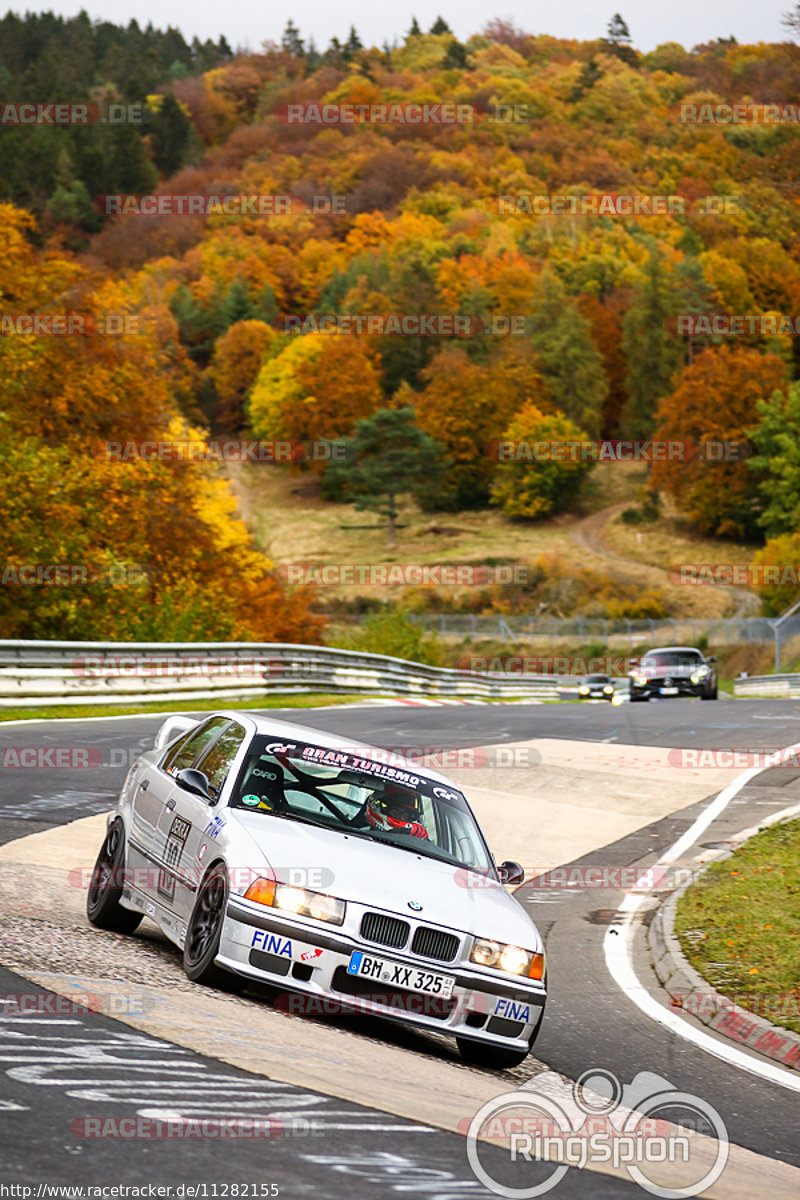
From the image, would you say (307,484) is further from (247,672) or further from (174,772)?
(174,772)

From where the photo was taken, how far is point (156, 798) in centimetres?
860

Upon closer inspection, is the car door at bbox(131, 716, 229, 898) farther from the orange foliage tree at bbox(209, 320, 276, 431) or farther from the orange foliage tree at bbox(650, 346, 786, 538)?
the orange foliage tree at bbox(209, 320, 276, 431)

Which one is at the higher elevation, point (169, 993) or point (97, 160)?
point (97, 160)

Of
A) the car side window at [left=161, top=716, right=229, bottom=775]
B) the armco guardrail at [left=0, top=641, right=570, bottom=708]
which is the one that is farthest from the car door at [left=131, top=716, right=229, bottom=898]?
the armco guardrail at [left=0, top=641, right=570, bottom=708]

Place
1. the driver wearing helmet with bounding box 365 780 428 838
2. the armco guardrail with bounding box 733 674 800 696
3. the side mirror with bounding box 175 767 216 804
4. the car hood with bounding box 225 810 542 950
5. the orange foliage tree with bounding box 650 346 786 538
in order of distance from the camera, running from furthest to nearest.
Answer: the orange foliage tree with bounding box 650 346 786 538 < the armco guardrail with bounding box 733 674 800 696 < the driver wearing helmet with bounding box 365 780 428 838 < the side mirror with bounding box 175 767 216 804 < the car hood with bounding box 225 810 542 950

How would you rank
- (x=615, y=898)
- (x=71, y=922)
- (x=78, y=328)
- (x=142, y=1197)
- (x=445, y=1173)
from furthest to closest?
(x=78, y=328), (x=615, y=898), (x=71, y=922), (x=445, y=1173), (x=142, y=1197)

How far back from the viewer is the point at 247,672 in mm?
30703

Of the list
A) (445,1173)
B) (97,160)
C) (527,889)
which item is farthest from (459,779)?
(97,160)

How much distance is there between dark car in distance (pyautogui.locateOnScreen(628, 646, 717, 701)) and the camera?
37.2 metres

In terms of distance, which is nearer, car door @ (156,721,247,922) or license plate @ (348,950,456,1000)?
license plate @ (348,950,456,1000)

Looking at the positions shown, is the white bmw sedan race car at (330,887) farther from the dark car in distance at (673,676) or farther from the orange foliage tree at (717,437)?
the orange foliage tree at (717,437)

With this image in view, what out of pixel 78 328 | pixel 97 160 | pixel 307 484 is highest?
pixel 97 160

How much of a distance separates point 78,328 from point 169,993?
Result: 3589cm

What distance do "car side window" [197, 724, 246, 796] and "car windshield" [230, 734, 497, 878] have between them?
139mm
